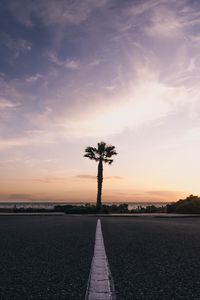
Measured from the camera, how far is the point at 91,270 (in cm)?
448

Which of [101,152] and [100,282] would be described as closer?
[100,282]

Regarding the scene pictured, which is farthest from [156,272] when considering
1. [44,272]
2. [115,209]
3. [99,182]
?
[115,209]

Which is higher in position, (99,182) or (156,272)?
(99,182)

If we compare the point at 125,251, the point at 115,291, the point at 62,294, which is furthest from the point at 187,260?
the point at 62,294

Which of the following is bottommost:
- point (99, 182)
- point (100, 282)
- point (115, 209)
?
point (100, 282)

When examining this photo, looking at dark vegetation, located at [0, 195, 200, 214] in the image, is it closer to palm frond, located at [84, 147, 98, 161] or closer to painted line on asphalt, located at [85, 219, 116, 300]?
palm frond, located at [84, 147, 98, 161]

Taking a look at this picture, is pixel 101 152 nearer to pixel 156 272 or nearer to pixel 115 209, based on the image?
pixel 115 209

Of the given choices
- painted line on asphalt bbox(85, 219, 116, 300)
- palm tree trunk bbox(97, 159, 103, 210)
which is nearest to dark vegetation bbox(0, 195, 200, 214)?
palm tree trunk bbox(97, 159, 103, 210)

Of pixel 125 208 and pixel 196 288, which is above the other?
pixel 125 208

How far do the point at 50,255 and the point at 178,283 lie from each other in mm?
2611

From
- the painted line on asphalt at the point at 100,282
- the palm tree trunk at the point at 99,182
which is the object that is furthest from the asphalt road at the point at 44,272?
the palm tree trunk at the point at 99,182

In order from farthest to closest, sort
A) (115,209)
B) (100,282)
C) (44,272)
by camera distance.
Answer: (115,209)
(44,272)
(100,282)

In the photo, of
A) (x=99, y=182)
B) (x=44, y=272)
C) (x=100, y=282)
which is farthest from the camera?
(x=99, y=182)

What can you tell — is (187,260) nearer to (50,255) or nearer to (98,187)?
(50,255)
